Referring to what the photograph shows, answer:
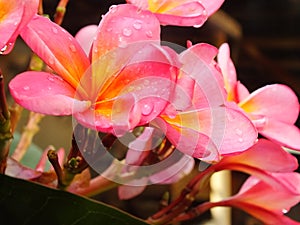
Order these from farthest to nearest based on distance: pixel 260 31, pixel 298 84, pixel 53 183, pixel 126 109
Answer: pixel 260 31 → pixel 298 84 → pixel 53 183 → pixel 126 109

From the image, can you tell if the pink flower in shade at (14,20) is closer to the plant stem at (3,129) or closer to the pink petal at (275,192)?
the plant stem at (3,129)

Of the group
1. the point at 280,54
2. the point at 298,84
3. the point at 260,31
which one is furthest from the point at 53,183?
the point at 280,54

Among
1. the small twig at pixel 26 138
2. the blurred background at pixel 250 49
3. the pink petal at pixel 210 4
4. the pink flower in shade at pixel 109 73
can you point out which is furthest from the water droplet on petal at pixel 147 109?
the blurred background at pixel 250 49

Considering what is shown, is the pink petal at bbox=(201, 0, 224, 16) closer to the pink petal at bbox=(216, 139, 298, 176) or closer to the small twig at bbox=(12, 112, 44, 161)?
the pink petal at bbox=(216, 139, 298, 176)

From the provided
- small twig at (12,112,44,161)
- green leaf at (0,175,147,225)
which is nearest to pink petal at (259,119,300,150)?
green leaf at (0,175,147,225)

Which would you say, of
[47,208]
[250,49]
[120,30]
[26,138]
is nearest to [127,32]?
[120,30]

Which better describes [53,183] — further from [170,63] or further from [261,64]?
[261,64]

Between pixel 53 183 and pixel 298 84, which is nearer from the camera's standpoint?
pixel 53 183
